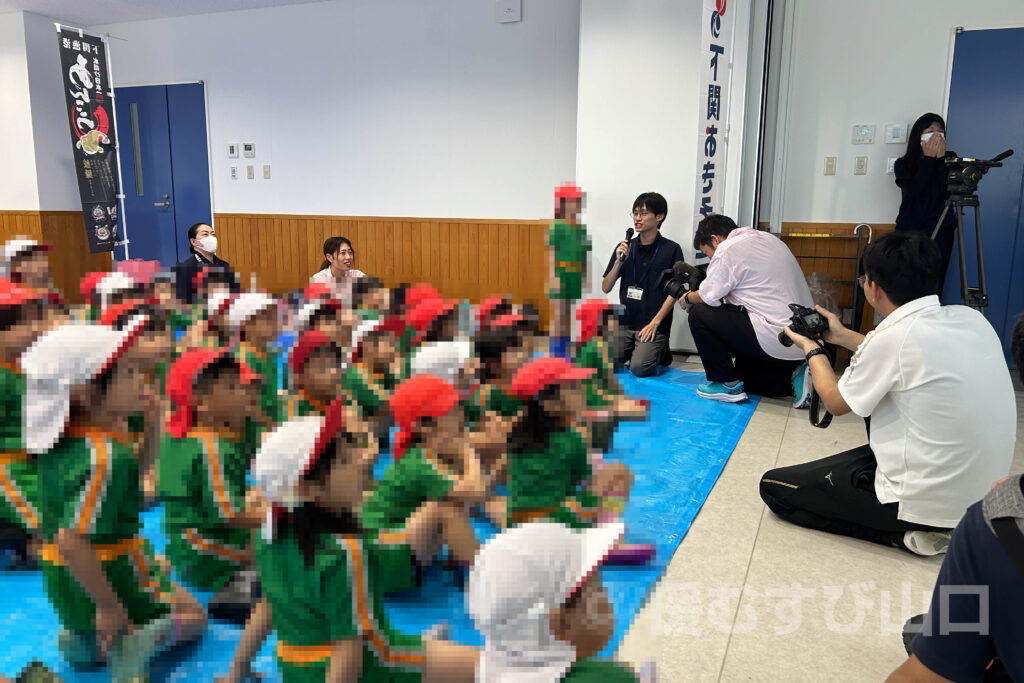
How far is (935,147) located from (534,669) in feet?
15.6

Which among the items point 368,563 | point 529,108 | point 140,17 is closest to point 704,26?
point 529,108

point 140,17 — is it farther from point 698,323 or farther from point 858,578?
point 858,578

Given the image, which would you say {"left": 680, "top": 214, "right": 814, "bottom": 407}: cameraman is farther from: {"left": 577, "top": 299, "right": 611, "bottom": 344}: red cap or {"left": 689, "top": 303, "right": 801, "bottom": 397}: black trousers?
{"left": 577, "top": 299, "right": 611, "bottom": 344}: red cap

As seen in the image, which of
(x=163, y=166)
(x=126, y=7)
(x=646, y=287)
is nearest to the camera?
(x=646, y=287)

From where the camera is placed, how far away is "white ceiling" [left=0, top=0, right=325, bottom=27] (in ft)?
21.5

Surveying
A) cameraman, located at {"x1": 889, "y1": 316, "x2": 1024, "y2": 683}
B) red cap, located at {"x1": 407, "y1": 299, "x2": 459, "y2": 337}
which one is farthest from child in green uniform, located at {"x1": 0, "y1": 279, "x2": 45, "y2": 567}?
cameraman, located at {"x1": 889, "y1": 316, "x2": 1024, "y2": 683}

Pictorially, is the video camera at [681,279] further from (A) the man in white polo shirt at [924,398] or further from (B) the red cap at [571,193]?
(A) the man in white polo shirt at [924,398]

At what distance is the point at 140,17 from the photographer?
721 cm

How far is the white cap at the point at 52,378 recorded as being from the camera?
66.3 inches

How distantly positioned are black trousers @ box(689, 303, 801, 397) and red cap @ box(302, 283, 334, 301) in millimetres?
2349

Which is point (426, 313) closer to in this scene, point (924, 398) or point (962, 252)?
point (924, 398)

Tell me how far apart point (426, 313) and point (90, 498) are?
1.31 m

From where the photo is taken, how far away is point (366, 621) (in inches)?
53.4

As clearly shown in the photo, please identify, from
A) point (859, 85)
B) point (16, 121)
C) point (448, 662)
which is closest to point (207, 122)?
point (16, 121)
